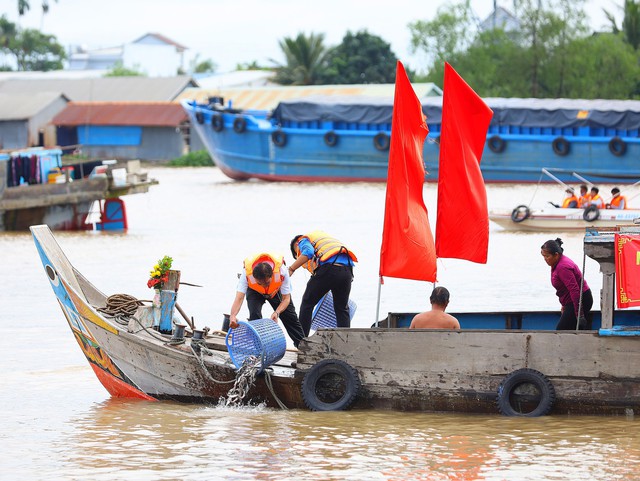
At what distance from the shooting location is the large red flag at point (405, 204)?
9523 mm

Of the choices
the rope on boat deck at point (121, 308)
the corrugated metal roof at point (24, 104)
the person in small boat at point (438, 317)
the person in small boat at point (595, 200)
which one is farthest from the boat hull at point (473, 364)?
the corrugated metal roof at point (24, 104)

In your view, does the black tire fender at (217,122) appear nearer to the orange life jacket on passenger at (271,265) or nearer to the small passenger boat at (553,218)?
the small passenger boat at (553,218)

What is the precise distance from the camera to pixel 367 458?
819 cm

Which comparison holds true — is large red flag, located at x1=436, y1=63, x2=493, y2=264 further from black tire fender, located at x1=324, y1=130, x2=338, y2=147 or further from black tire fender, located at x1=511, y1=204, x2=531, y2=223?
black tire fender, located at x1=324, y1=130, x2=338, y2=147

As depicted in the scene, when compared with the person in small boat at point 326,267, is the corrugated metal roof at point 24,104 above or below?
above

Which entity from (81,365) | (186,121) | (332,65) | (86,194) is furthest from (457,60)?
(81,365)

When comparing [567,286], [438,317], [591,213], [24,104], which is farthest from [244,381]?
[24,104]

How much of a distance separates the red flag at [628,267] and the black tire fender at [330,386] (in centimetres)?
205

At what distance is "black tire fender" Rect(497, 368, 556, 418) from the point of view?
869 cm

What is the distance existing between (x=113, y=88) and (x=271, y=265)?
5470 centimetres

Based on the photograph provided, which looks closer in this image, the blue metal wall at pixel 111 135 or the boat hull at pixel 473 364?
the boat hull at pixel 473 364

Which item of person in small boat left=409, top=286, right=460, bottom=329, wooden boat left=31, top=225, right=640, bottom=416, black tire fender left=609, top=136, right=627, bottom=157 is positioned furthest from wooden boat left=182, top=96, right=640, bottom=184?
person in small boat left=409, top=286, right=460, bottom=329

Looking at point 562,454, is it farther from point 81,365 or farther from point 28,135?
point 28,135

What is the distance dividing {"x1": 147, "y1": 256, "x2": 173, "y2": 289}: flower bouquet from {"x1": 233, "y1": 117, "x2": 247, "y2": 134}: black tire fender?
3431 cm
